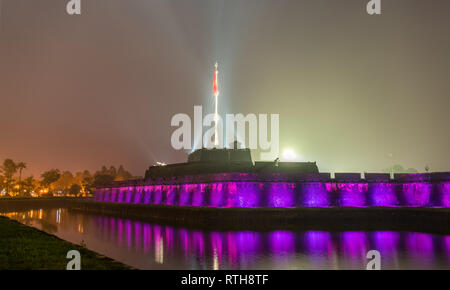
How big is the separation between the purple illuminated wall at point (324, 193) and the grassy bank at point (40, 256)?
21.5 metres

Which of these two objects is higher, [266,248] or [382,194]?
[382,194]

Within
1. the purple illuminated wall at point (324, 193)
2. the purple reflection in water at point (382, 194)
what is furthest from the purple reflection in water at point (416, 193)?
the purple reflection in water at point (382, 194)

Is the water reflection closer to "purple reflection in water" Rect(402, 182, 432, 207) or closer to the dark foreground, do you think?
the dark foreground

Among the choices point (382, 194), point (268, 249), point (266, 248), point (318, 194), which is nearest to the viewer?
point (268, 249)

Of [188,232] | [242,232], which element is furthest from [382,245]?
[188,232]

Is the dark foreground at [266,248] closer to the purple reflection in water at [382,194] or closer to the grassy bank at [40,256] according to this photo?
the grassy bank at [40,256]

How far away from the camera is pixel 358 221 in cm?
4050

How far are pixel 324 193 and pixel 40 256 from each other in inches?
1236

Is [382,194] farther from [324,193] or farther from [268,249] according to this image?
[268,249]

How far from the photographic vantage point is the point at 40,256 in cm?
1828

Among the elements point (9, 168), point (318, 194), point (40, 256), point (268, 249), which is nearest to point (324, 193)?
point (318, 194)

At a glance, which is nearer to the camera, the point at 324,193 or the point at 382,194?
the point at 324,193
